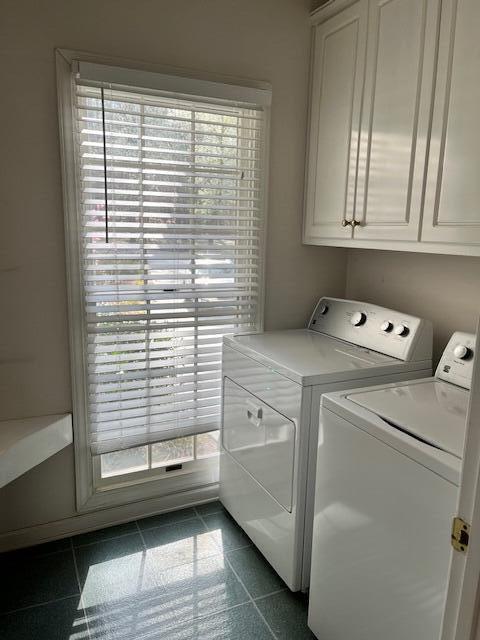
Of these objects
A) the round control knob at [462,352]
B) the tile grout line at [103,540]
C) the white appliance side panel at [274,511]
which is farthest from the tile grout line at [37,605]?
the round control knob at [462,352]

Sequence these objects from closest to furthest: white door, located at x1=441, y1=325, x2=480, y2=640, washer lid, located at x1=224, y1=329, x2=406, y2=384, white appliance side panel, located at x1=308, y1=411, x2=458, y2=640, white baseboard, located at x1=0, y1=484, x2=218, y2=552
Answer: white door, located at x1=441, y1=325, x2=480, y2=640 < white appliance side panel, located at x1=308, y1=411, x2=458, y2=640 < washer lid, located at x1=224, y1=329, x2=406, y2=384 < white baseboard, located at x1=0, y1=484, x2=218, y2=552

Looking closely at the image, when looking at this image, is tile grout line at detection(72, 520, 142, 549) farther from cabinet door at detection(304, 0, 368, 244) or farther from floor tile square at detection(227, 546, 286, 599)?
cabinet door at detection(304, 0, 368, 244)

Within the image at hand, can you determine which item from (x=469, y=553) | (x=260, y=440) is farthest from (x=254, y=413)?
(x=469, y=553)

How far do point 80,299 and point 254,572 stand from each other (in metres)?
1.40

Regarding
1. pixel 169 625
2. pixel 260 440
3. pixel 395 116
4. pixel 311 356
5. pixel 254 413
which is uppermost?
pixel 395 116

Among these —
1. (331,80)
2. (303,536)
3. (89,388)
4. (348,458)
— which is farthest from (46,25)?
(303,536)

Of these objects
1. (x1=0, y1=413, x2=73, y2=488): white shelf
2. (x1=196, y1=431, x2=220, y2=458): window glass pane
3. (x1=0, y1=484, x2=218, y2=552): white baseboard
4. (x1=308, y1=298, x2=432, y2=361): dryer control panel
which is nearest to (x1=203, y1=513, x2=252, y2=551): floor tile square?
(x1=0, y1=484, x2=218, y2=552): white baseboard

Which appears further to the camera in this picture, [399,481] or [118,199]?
[118,199]

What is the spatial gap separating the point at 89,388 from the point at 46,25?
1501 mm

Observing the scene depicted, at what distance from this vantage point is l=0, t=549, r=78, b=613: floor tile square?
188 cm

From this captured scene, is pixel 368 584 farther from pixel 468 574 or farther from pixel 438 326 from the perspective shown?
pixel 438 326

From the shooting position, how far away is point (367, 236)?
200 cm

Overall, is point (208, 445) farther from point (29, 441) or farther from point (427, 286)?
point (427, 286)

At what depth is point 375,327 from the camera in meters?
2.16
